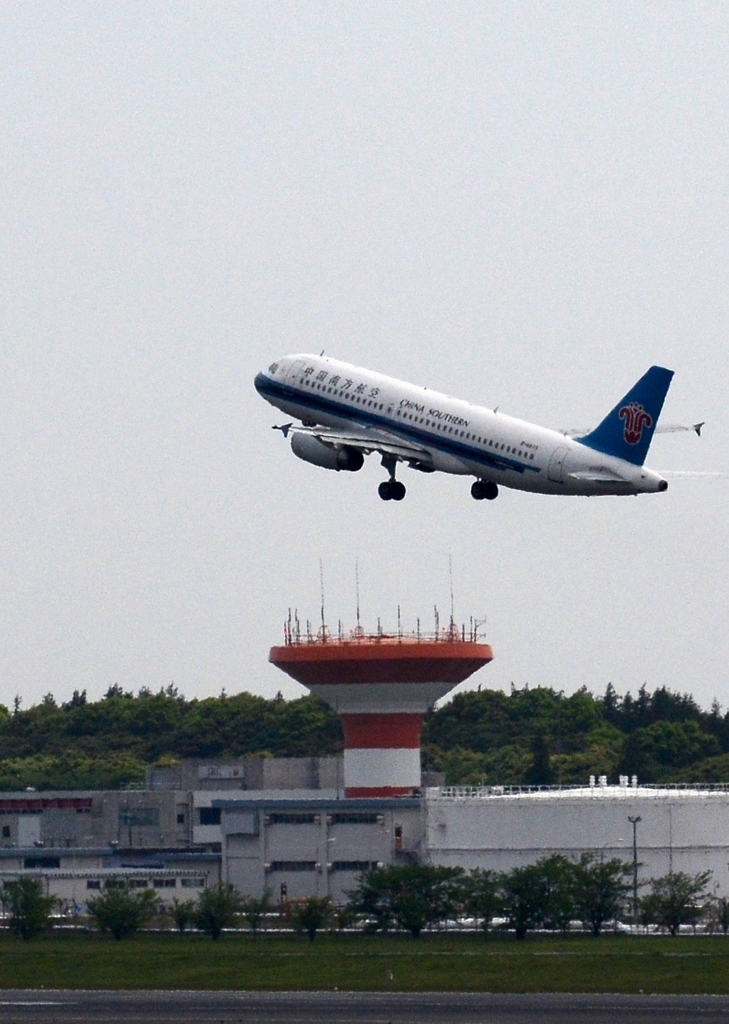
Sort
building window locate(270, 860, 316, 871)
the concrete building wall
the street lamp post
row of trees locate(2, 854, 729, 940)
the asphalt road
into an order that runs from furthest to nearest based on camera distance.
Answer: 1. building window locate(270, 860, 316, 871)
2. the concrete building wall
3. the street lamp post
4. row of trees locate(2, 854, 729, 940)
5. the asphalt road

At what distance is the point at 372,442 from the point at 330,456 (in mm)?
2340

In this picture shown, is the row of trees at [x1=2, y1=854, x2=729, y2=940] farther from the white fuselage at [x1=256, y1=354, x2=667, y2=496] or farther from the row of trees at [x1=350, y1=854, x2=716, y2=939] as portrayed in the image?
the white fuselage at [x1=256, y1=354, x2=667, y2=496]

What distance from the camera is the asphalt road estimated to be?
105500 millimetres

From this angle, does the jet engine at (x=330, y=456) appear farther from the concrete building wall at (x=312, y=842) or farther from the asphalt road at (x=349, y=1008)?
the concrete building wall at (x=312, y=842)

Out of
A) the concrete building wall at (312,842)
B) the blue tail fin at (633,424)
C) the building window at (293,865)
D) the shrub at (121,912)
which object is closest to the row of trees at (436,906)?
the shrub at (121,912)

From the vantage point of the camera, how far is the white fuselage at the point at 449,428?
11762cm

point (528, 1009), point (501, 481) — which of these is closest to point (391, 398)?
point (501, 481)

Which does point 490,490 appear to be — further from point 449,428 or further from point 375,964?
point 375,964

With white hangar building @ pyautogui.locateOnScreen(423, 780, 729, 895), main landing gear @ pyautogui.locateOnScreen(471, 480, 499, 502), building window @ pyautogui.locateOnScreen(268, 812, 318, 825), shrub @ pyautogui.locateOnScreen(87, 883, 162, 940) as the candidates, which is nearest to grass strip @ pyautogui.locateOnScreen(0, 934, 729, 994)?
shrub @ pyautogui.locateOnScreen(87, 883, 162, 940)

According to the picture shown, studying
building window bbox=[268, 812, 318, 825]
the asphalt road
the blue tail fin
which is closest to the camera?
the asphalt road

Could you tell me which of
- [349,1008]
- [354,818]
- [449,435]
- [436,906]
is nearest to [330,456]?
[449,435]

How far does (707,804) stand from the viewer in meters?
187

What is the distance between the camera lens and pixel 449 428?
124 meters

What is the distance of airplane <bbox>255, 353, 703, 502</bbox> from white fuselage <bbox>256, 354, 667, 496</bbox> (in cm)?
5
